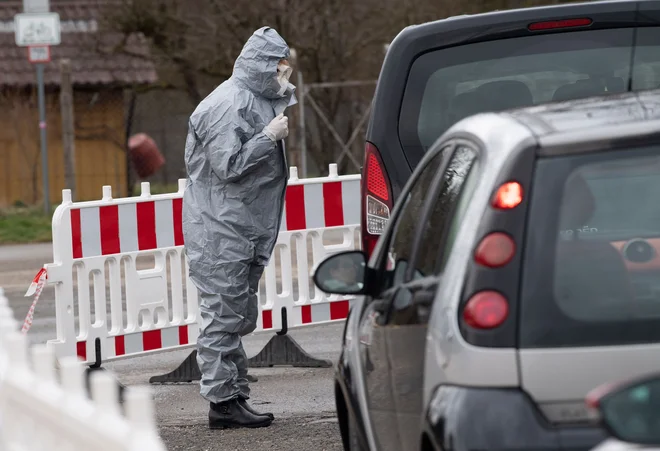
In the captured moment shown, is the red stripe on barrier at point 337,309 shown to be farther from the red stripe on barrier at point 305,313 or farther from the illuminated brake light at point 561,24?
the illuminated brake light at point 561,24

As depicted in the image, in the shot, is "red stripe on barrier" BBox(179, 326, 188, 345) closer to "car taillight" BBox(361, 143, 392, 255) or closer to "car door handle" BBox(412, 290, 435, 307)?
"car taillight" BBox(361, 143, 392, 255)

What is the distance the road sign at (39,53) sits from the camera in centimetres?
1872

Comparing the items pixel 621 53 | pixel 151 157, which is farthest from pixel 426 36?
pixel 151 157

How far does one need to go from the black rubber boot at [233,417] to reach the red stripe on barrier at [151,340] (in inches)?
72.9

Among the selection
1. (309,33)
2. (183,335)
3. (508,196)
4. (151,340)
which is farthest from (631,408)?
(309,33)

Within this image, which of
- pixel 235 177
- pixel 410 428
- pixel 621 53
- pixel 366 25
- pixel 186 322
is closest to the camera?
pixel 410 428

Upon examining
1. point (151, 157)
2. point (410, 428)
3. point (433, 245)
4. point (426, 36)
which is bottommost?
point (151, 157)

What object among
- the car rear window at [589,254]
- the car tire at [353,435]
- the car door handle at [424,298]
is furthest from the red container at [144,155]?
the car rear window at [589,254]

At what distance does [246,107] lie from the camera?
742 cm

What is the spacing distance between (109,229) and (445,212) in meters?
5.25

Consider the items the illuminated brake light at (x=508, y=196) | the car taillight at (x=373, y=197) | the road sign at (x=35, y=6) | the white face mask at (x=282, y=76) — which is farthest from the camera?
the road sign at (x=35, y=6)

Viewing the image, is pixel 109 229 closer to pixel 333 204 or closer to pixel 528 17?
pixel 333 204

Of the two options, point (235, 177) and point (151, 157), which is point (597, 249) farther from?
point (151, 157)

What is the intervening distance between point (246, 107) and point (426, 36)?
4.59ft
